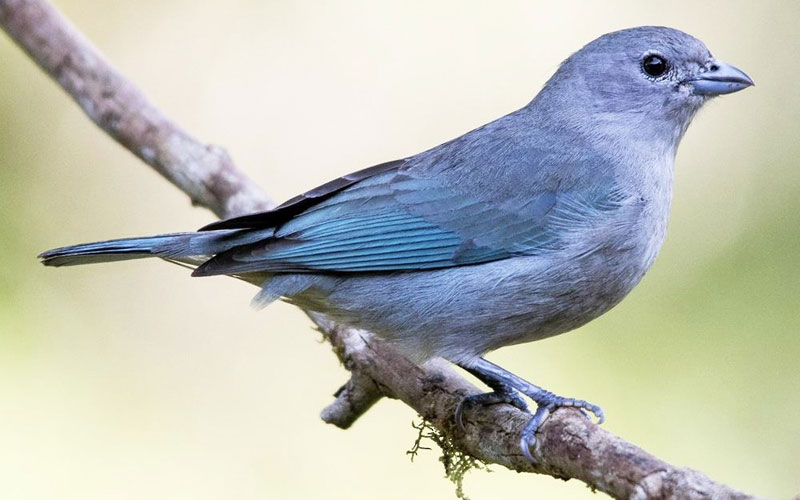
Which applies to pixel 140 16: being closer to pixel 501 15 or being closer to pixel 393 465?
pixel 501 15

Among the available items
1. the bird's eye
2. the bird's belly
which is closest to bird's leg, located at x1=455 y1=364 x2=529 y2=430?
the bird's belly

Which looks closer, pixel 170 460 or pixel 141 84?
pixel 170 460

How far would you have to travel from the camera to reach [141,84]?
8352mm

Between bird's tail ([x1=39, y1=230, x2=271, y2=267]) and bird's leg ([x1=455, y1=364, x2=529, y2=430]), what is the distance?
3.80 feet

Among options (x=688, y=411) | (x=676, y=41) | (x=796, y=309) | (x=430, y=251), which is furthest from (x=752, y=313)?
(x=430, y=251)

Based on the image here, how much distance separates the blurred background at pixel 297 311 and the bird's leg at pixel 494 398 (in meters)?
1.77

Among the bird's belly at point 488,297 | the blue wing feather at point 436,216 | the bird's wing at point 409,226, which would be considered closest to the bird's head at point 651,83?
the blue wing feather at point 436,216

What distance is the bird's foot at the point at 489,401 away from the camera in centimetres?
453

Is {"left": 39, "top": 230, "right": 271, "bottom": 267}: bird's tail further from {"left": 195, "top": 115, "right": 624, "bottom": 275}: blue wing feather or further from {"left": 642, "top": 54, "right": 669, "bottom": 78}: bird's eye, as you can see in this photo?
{"left": 642, "top": 54, "right": 669, "bottom": 78}: bird's eye

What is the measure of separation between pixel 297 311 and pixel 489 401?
3303 millimetres

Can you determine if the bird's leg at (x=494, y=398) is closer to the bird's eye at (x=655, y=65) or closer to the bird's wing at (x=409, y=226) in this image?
the bird's wing at (x=409, y=226)

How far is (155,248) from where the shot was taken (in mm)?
4531

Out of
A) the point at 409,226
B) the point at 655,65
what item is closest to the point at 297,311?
the point at 409,226

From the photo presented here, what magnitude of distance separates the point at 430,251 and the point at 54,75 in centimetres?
247
